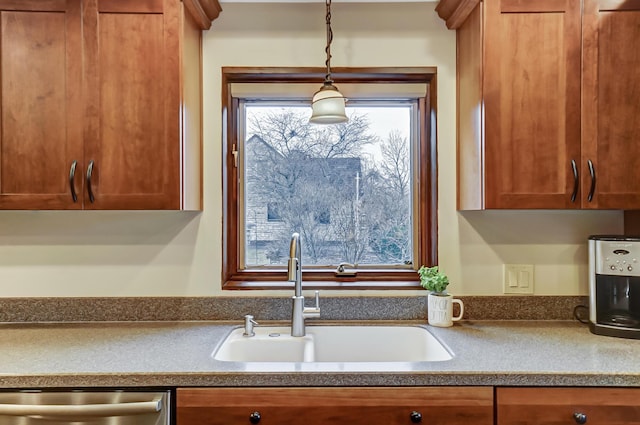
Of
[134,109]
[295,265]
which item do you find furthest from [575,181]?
[134,109]

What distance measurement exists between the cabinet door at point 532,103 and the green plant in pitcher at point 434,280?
366 millimetres

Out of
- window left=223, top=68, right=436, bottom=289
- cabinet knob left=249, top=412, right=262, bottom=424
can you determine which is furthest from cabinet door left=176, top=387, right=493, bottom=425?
window left=223, top=68, right=436, bottom=289

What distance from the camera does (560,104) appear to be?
150 centimetres

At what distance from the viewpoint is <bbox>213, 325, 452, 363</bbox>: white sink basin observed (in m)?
1.62

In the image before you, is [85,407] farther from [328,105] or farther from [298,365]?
[328,105]

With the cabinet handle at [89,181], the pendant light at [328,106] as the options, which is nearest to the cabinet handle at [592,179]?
the pendant light at [328,106]

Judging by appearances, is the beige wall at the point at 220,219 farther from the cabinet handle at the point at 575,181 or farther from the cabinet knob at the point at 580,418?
the cabinet knob at the point at 580,418

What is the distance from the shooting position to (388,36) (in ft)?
5.97

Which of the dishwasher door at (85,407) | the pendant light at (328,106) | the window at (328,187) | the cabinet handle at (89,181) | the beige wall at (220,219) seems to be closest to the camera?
the dishwasher door at (85,407)

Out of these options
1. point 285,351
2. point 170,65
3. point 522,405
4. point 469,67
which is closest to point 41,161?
point 170,65

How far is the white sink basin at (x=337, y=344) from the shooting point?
1.62m

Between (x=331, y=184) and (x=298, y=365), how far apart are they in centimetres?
91

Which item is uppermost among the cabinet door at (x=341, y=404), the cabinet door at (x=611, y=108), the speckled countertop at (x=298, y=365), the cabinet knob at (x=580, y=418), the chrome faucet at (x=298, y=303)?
the cabinet door at (x=611, y=108)

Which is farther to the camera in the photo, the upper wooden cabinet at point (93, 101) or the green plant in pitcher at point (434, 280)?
the green plant in pitcher at point (434, 280)
